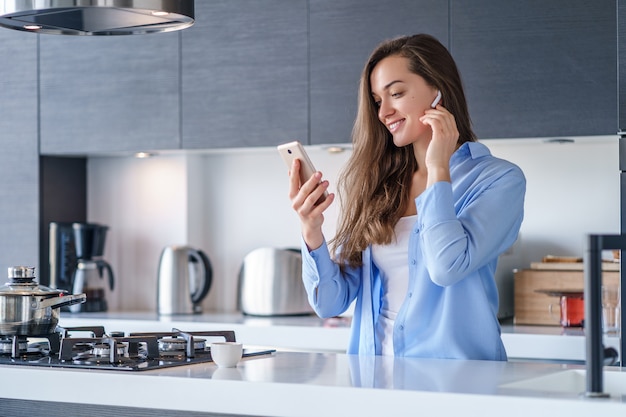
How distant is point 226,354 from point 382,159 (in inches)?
29.9

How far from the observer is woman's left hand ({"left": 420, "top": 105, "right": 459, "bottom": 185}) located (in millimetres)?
2086

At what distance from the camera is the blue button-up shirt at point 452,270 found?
204 centimetres

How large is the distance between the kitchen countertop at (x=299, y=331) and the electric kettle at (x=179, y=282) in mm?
66

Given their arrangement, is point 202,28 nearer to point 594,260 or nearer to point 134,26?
point 134,26

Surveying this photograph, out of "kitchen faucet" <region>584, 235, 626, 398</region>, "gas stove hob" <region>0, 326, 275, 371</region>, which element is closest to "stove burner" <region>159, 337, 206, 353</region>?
"gas stove hob" <region>0, 326, 275, 371</region>

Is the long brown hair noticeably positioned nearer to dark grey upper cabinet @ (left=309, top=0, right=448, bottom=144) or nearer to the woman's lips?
the woman's lips

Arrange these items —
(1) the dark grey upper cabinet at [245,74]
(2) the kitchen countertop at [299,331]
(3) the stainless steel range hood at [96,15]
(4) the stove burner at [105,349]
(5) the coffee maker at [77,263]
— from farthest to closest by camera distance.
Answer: (5) the coffee maker at [77,263], (1) the dark grey upper cabinet at [245,74], (2) the kitchen countertop at [299,331], (3) the stainless steel range hood at [96,15], (4) the stove burner at [105,349]

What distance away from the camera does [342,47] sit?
364 cm

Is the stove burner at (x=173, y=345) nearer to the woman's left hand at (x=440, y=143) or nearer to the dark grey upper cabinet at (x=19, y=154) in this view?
the woman's left hand at (x=440, y=143)

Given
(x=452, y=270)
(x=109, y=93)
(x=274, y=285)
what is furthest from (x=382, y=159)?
(x=109, y=93)

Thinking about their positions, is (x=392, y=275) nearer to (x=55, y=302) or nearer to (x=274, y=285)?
(x=55, y=302)

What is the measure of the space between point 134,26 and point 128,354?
2.56ft

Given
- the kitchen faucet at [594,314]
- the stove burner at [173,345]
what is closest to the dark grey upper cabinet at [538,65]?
the stove burner at [173,345]

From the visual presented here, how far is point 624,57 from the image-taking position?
2736mm
